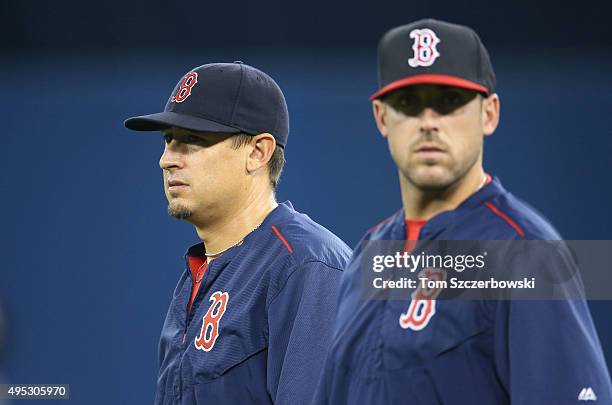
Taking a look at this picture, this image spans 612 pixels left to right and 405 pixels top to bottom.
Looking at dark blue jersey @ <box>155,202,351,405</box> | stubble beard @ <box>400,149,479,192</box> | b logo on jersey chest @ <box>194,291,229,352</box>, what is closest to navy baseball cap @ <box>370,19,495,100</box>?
stubble beard @ <box>400,149,479,192</box>

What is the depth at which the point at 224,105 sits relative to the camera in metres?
1.89

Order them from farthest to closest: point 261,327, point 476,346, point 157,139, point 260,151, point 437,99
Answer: point 157,139, point 260,151, point 261,327, point 437,99, point 476,346

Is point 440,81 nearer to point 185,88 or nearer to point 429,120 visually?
point 429,120

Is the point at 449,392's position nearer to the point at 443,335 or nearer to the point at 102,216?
the point at 443,335

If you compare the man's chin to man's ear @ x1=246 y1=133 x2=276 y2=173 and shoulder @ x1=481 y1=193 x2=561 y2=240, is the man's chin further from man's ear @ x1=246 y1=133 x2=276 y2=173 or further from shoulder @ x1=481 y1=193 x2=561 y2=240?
man's ear @ x1=246 y1=133 x2=276 y2=173

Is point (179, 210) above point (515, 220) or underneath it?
above

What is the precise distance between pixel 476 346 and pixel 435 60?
15.0 inches

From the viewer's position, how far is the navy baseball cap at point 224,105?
6.15 ft

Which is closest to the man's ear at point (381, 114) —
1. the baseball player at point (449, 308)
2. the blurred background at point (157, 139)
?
the baseball player at point (449, 308)

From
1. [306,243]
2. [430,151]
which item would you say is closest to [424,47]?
[430,151]

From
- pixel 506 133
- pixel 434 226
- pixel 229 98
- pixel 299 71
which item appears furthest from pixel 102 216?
pixel 434 226

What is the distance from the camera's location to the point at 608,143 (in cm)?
336

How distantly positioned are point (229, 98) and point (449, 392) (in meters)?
0.90

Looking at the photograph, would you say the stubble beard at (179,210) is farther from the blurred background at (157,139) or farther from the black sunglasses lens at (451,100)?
the blurred background at (157,139)
